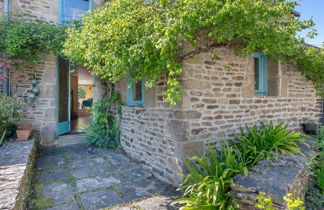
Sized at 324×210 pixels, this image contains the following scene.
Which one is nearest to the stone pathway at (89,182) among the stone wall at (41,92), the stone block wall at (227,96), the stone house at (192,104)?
the stone house at (192,104)

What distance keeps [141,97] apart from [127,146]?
1313 millimetres

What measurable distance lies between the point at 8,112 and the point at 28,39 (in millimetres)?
1755

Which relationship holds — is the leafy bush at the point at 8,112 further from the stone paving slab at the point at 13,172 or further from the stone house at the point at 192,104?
the stone house at the point at 192,104

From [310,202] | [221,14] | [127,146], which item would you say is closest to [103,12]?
[221,14]

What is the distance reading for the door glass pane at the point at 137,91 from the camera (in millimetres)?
4801

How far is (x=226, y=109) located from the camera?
3703mm

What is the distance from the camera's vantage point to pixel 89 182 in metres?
3.38

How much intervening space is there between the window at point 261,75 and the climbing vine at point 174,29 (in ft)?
4.97

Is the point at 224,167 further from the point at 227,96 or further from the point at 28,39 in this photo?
the point at 28,39

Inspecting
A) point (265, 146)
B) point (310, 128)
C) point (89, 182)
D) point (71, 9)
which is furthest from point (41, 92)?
point (310, 128)

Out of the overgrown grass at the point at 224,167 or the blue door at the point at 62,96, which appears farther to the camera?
the blue door at the point at 62,96

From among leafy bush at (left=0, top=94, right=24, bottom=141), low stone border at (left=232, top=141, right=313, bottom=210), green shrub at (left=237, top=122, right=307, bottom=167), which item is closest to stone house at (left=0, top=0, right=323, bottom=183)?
green shrub at (left=237, top=122, right=307, bottom=167)

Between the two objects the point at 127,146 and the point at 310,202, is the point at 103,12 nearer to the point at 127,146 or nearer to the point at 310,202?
the point at 127,146

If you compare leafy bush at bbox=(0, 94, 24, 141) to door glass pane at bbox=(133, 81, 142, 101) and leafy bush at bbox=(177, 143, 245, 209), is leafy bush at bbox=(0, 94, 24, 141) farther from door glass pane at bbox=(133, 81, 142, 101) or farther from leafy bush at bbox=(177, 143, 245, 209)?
leafy bush at bbox=(177, 143, 245, 209)
